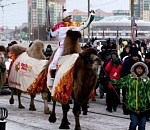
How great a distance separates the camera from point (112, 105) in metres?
12.6

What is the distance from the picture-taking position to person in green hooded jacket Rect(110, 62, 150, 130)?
26.5ft

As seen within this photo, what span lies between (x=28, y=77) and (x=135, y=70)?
4.74 metres

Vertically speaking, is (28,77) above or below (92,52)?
below

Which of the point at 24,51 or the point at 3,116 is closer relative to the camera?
the point at 3,116

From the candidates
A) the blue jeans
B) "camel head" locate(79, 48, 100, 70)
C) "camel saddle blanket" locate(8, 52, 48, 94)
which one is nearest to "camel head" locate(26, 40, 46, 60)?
"camel saddle blanket" locate(8, 52, 48, 94)

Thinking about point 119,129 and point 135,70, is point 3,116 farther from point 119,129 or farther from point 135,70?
point 119,129

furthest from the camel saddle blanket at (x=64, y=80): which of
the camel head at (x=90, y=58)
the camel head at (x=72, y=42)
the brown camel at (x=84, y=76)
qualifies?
the camel head at (x=90, y=58)

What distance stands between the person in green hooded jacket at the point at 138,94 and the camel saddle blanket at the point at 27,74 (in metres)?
4.09

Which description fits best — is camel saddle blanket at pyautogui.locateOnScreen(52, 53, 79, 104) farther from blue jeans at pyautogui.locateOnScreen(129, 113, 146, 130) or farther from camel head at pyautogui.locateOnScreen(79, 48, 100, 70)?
blue jeans at pyautogui.locateOnScreen(129, 113, 146, 130)

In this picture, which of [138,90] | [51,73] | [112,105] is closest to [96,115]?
[112,105]

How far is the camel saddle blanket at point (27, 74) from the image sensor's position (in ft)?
39.1

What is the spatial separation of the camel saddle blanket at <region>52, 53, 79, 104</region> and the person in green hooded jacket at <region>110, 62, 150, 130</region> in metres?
1.72

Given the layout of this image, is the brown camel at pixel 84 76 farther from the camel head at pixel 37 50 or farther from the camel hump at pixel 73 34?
the camel head at pixel 37 50

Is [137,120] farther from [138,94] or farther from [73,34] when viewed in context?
[73,34]
